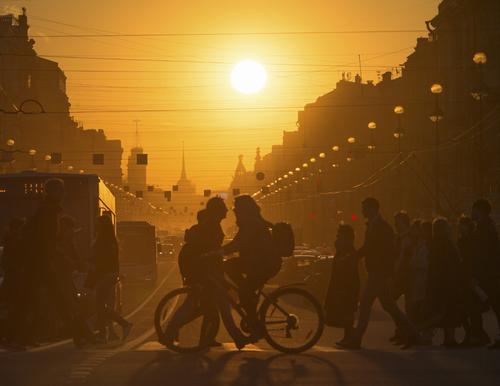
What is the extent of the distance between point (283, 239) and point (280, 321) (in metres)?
0.92

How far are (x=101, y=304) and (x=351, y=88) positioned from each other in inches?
6171

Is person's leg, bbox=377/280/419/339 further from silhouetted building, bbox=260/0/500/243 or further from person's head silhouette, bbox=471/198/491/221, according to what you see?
silhouetted building, bbox=260/0/500/243

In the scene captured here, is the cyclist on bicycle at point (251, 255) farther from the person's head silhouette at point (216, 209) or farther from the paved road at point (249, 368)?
the paved road at point (249, 368)

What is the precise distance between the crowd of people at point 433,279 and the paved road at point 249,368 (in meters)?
1.27

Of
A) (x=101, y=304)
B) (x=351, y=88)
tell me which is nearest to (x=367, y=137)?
(x=351, y=88)

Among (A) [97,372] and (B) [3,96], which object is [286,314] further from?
(B) [3,96]

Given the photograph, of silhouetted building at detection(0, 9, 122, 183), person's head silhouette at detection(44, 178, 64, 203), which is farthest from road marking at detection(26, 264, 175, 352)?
silhouetted building at detection(0, 9, 122, 183)

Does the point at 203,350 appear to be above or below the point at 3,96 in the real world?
below

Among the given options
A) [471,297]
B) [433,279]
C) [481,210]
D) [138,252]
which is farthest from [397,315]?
[138,252]

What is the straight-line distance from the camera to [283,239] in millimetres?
13258

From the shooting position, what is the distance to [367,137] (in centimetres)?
15012

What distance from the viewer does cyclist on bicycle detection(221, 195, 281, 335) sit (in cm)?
1319

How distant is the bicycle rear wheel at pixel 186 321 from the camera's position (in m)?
13.3

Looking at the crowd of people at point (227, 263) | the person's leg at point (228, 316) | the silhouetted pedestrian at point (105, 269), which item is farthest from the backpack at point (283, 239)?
the silhouetted pedestrian at point (105, 269)
